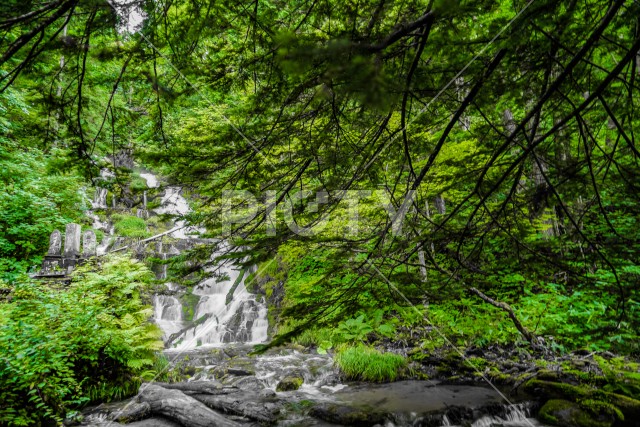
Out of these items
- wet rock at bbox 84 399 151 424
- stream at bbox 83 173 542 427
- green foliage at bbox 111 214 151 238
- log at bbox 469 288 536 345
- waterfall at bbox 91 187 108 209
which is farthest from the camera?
waterfall at bbox 91 187 108 209

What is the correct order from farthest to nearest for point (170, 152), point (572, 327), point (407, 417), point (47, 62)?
point (407, 417), point (572, 327), point (170, 152), point (47, 62)

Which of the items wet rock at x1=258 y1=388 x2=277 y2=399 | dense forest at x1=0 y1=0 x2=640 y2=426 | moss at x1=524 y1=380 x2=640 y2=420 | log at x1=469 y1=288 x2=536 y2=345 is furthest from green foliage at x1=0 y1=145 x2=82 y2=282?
moss at x1=524 y1=380 x2=640 y2=420

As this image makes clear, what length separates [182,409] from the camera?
582 cm

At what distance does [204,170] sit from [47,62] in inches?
56.9

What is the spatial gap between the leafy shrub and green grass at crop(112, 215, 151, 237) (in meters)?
10.6

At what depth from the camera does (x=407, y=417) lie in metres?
5.84

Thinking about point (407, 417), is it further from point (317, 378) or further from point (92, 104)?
point (92, 104)

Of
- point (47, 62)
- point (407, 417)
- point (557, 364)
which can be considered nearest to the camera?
point (47, 62)

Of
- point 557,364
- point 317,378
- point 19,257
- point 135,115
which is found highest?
point 135,115

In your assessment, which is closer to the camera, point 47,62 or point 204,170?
point 47,62

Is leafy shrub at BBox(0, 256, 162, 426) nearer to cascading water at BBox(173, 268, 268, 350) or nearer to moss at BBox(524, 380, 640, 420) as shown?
cascading water at BBox(173, 268, 268, 350)

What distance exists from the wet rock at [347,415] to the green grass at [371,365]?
5.44 ft

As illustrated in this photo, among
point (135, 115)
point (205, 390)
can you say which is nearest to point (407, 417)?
point (205, 390)

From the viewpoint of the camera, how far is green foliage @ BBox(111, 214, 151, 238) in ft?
56.1
